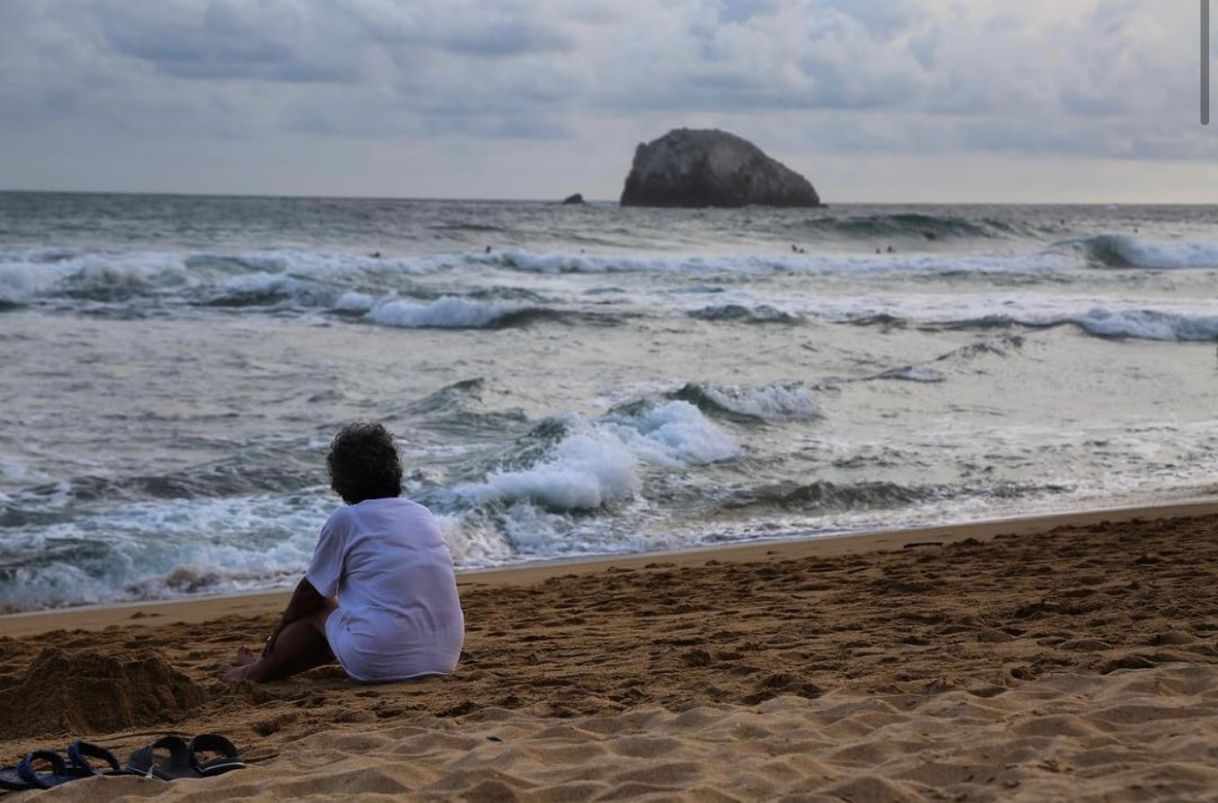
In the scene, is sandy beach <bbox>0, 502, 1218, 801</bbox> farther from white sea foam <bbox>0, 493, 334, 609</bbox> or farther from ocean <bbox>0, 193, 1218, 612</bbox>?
ocean <bbox>0, 193, 1218, 612</bbox>

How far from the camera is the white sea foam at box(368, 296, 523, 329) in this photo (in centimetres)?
2309

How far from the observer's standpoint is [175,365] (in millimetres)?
16219

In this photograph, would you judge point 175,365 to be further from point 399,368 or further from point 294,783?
point 294,783

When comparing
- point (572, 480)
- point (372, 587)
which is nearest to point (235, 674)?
point (372, 587)

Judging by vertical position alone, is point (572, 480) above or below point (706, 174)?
below

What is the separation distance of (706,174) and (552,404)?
74.9 m

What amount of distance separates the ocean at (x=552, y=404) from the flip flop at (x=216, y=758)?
403cm

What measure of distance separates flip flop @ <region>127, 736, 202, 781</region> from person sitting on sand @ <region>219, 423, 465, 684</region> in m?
1.15

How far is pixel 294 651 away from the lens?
4.90 meters

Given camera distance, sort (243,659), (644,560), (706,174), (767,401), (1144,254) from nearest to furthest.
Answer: (243,659)
(644,560)
(767,401)
(1144,254)
(706,174)

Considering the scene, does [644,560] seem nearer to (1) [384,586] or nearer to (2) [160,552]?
(2) [160,552]

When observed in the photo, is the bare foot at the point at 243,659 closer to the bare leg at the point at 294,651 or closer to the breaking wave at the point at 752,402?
the bare leg at the point at 294,651

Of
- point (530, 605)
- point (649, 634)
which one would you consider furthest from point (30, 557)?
point (649, 634)

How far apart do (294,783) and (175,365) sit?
1353cm
